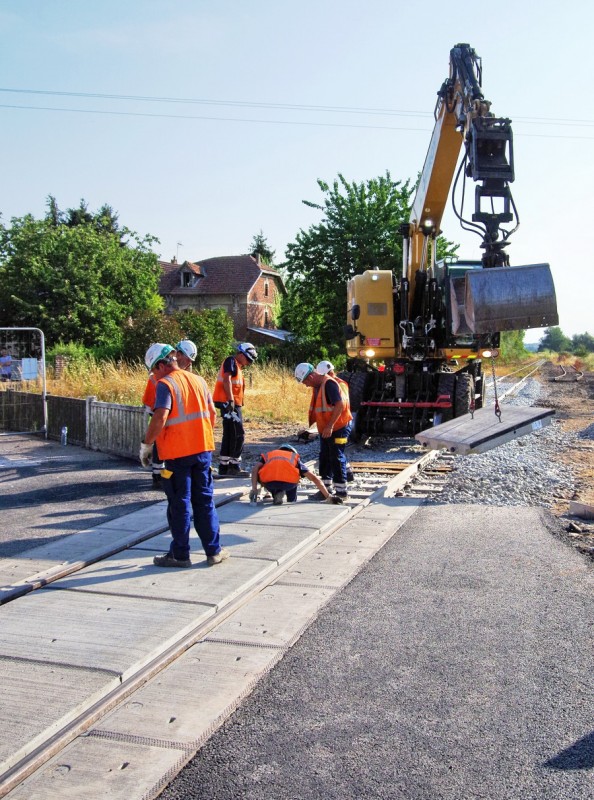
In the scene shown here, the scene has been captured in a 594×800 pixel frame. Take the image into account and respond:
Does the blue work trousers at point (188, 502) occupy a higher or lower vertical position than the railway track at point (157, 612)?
higher

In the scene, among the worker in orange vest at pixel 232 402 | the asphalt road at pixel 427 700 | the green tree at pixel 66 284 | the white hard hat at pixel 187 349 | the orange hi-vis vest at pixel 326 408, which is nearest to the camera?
the asphalt road at pixel 427 700

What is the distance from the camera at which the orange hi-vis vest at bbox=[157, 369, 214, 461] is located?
6.64m

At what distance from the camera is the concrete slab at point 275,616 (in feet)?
17.1

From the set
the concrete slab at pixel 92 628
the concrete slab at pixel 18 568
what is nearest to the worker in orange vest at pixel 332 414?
the concrete slab at pixel 18 568

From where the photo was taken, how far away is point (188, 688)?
4.45m

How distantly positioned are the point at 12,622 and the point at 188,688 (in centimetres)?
164

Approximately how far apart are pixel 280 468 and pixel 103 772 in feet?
19.1

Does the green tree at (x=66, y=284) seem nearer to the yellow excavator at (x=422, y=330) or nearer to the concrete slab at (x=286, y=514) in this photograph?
the yellow excavator at (x=422, y=330)

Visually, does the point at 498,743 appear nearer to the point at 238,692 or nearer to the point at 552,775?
the point at 552,775

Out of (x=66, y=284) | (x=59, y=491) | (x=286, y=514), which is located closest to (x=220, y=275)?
(x=66, y=284)

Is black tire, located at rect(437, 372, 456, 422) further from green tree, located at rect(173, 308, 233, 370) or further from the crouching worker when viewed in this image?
green tree, located at rect(173, 308, 233, 370)

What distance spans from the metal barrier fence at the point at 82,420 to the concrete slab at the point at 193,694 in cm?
814

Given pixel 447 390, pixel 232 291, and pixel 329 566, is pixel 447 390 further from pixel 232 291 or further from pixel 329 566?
pixel 232 291

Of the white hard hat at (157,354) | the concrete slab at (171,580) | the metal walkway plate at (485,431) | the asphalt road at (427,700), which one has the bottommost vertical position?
the asphalt road at (427,700)
